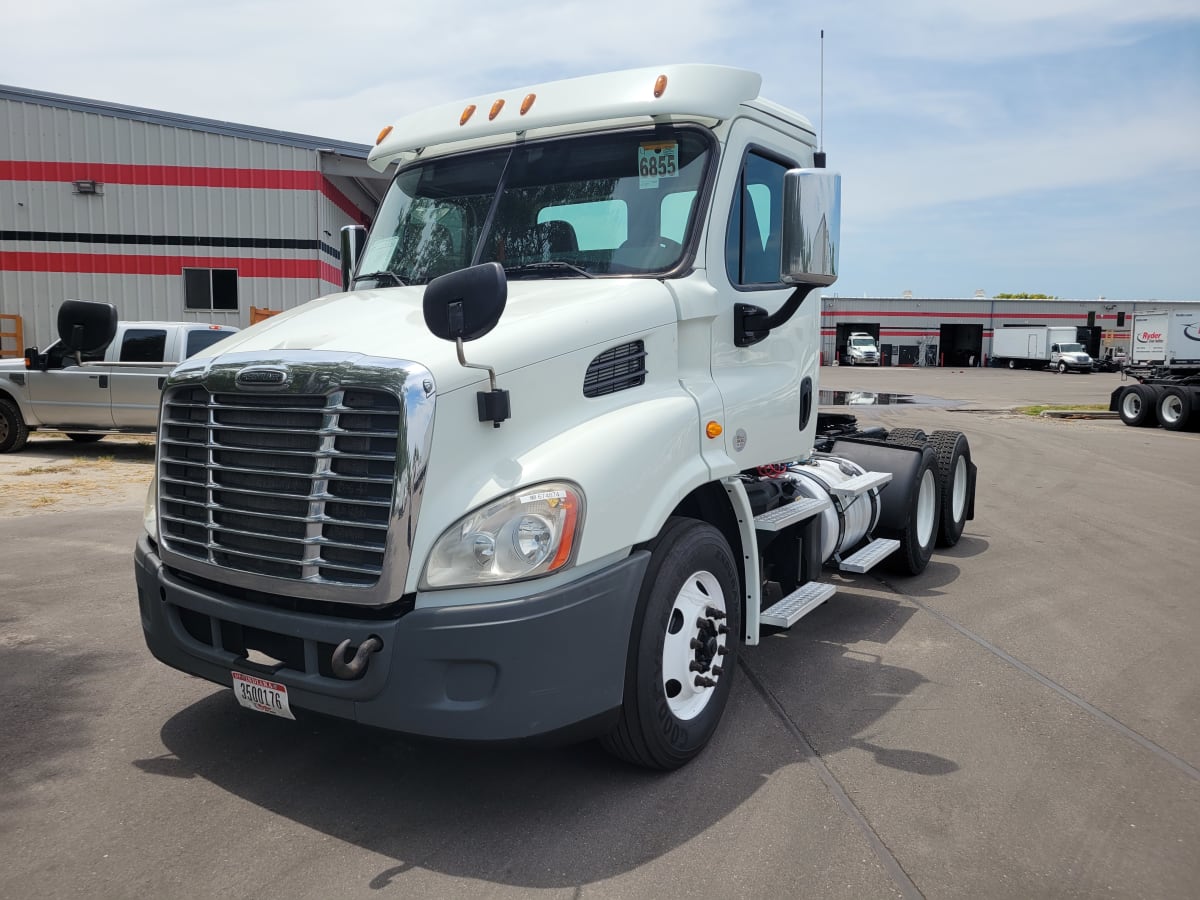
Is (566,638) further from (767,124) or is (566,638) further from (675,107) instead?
(767,124)

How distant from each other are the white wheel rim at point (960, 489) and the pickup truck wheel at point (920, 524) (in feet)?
1.29

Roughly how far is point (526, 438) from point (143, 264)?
1950cm

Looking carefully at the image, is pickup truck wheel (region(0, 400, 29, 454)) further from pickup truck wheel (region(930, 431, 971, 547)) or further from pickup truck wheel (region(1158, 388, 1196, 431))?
pickup truck wheel (region(1158, 388, 1196, 431))

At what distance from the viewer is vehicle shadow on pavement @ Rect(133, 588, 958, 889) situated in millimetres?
3334

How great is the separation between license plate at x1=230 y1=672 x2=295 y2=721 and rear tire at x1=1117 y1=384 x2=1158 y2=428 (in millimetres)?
23413

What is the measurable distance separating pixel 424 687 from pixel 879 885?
5.30 feet

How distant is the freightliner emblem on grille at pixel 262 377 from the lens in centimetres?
340

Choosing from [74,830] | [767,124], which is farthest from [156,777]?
[767,124]

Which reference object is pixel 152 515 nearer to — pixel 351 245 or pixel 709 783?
pixel 351 245

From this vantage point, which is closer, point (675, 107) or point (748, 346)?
point (675, 107)

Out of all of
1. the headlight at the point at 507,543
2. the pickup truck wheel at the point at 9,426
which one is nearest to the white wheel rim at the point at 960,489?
the headlight at the point at 507,543

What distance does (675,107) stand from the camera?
421 cm

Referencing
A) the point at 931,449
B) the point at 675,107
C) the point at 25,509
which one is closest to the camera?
the point at 675,107

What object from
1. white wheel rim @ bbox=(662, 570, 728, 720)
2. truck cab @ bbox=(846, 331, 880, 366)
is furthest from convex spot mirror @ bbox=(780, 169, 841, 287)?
truck cab @ bbox=(846, 331, 880, 366)
